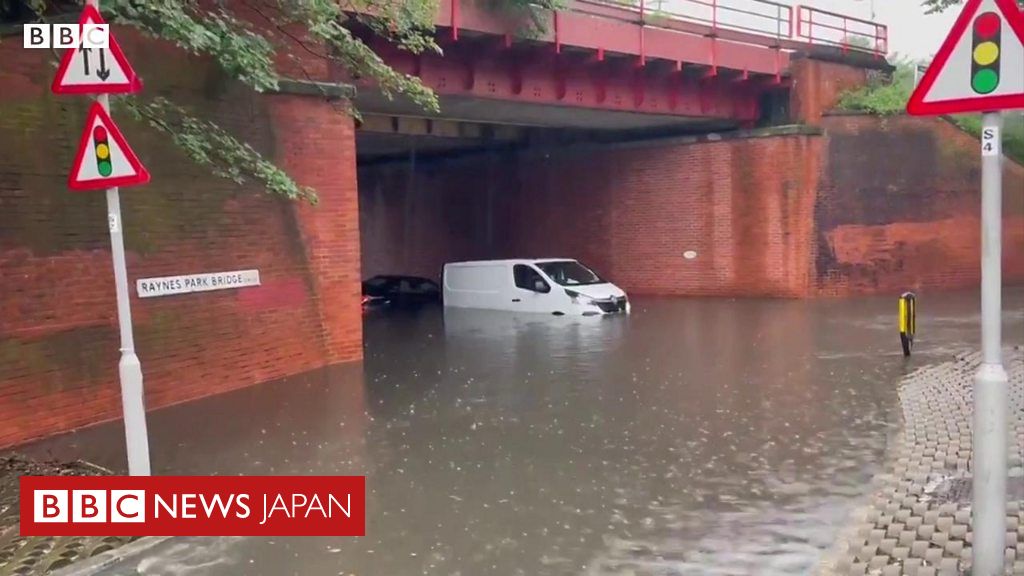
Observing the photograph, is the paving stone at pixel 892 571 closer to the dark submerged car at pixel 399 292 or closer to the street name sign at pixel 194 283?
the street name sign at pixel 194 283

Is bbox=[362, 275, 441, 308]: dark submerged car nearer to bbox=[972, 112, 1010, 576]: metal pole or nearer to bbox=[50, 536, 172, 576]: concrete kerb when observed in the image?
bbox=[50, 536, 172, 576]: concrete kerb

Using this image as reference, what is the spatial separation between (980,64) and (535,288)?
1739cm

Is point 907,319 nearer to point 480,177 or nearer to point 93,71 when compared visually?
point 93,71

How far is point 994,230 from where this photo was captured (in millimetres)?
4285

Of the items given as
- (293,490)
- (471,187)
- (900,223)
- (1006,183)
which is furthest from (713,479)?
(471,187)

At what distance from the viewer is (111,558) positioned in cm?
524

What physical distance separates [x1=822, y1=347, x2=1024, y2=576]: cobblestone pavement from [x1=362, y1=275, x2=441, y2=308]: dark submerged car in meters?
19.2

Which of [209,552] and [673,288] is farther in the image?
[673,288]

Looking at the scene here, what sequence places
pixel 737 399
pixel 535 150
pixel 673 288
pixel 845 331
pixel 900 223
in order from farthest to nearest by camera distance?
pixel 535 150, pixel 673 288, pixel 900 223, pixel 845 331, pixel 737 399

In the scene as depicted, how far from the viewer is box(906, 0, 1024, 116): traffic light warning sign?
13.5ft

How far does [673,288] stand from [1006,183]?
9022 mm

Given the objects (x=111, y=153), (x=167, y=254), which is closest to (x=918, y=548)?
(x=111, y=153)

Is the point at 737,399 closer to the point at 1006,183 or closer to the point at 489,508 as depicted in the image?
the point at 489,508

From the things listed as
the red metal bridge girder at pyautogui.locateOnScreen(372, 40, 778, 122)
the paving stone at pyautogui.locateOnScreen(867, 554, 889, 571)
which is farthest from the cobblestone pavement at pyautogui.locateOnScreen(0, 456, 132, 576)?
the red metal bridge girder at pyautogui.locateOnScreen(372, 40, 778, 122)
